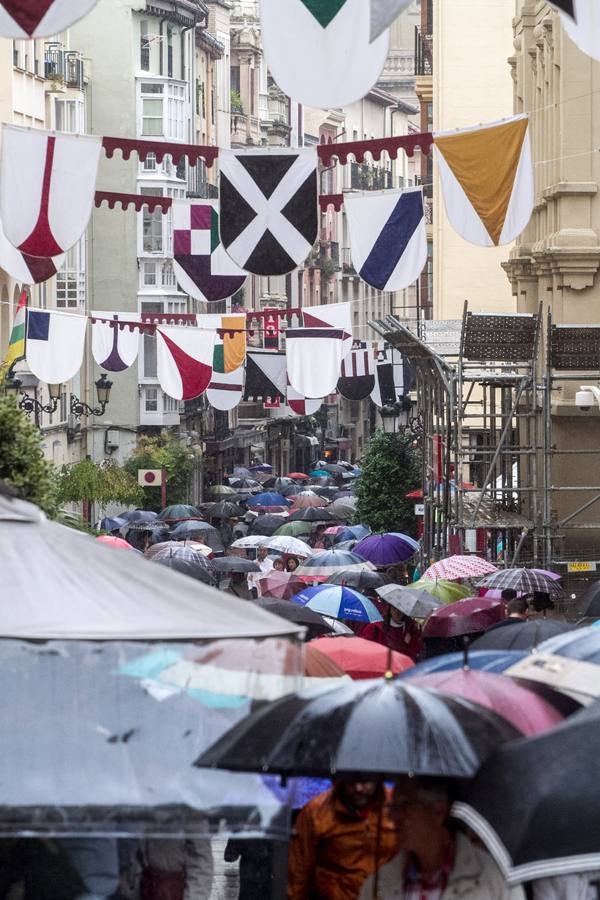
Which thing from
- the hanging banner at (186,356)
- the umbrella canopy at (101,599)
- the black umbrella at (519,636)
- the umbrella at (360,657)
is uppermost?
the hanging banner at (186,356)

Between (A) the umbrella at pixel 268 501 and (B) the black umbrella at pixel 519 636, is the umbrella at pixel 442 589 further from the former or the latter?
(A) the umbrella at pixel 268 501

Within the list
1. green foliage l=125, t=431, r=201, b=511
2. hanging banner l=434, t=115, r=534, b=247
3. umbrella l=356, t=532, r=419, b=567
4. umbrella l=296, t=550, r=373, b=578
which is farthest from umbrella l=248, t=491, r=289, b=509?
hanging banner l=434, t=115, r=534, b=247

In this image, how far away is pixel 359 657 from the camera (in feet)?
31.8

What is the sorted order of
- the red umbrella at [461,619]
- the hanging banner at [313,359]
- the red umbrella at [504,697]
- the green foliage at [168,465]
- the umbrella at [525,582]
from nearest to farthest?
the red umbrella at [504,697] < the red umbrella at [461,619] < the umbrella at [525,582] < the hanging banner at [313,359] < the green foliage at [168,465]

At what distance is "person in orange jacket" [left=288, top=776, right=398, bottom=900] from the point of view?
583 cm

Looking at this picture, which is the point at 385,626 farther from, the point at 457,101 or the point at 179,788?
the point at 457,101

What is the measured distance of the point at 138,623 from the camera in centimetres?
504

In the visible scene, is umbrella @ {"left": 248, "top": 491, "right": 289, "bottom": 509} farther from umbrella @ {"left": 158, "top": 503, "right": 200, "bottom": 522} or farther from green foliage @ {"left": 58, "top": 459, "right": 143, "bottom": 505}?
umbrella @ {"left": 158, "top": 503, "right": 200, "bottom": 522}

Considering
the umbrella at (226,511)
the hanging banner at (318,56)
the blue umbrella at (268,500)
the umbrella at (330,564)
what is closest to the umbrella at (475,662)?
the hanging banner at (318,56)

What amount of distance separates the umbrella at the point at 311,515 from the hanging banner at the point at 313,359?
12.9m

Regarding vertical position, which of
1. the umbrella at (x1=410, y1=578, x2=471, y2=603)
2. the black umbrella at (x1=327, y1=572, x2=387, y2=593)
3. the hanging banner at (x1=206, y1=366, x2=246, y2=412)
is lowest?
the black umbrella at (x1=327, y1=572, x2=387, y2=593)

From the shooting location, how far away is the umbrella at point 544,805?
17.0 ft

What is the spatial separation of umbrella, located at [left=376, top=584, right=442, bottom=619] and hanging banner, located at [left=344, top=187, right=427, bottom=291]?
2.39 meters

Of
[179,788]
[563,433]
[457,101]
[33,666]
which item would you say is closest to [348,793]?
[179,788]
